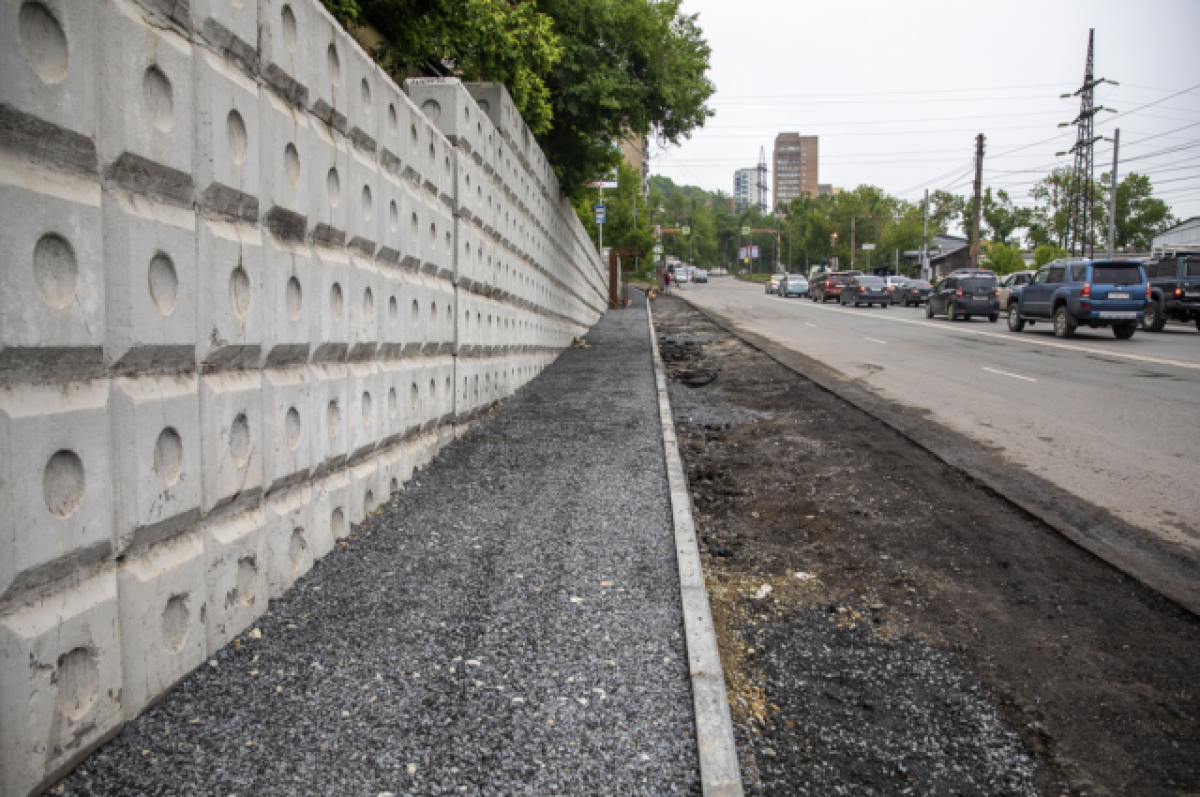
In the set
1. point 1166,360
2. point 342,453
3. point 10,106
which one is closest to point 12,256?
point 10,106

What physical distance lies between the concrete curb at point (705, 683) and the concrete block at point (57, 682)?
184 cm

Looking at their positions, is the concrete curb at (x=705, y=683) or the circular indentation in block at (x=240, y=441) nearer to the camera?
the concrete curb at (x=705, y=683)

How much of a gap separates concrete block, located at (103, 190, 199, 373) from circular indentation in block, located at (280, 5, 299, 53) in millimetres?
1202

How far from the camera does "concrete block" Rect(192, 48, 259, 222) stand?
2979mm

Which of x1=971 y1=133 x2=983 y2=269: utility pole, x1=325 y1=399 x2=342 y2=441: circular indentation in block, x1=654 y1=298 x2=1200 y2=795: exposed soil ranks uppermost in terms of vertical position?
x1=971 y1=133 x2=983 y2=269: utility pole

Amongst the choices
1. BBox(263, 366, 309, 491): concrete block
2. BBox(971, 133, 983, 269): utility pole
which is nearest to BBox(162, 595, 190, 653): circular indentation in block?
BBox(263, 366, 309, 491): concrete block

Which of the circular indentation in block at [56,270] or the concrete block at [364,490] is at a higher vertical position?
the circular indentation in block at [56,270]

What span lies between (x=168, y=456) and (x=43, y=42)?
1.30m

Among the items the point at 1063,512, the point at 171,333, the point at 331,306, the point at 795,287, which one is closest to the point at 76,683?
the point at 171,333

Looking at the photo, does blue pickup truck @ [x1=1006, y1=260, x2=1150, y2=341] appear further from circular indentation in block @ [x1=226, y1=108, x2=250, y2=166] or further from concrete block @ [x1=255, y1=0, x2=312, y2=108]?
circular indentation in block @ [x1=226, y1=108, x2=250, y2=166]

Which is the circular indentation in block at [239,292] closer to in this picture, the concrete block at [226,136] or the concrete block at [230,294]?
the concrete block at [230,294]

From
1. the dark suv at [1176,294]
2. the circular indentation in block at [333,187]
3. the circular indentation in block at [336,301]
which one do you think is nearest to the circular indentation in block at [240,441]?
the circular indentation in block at [336,301]

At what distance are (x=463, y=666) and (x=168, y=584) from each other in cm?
109

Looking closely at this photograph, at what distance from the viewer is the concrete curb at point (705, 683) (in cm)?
251
